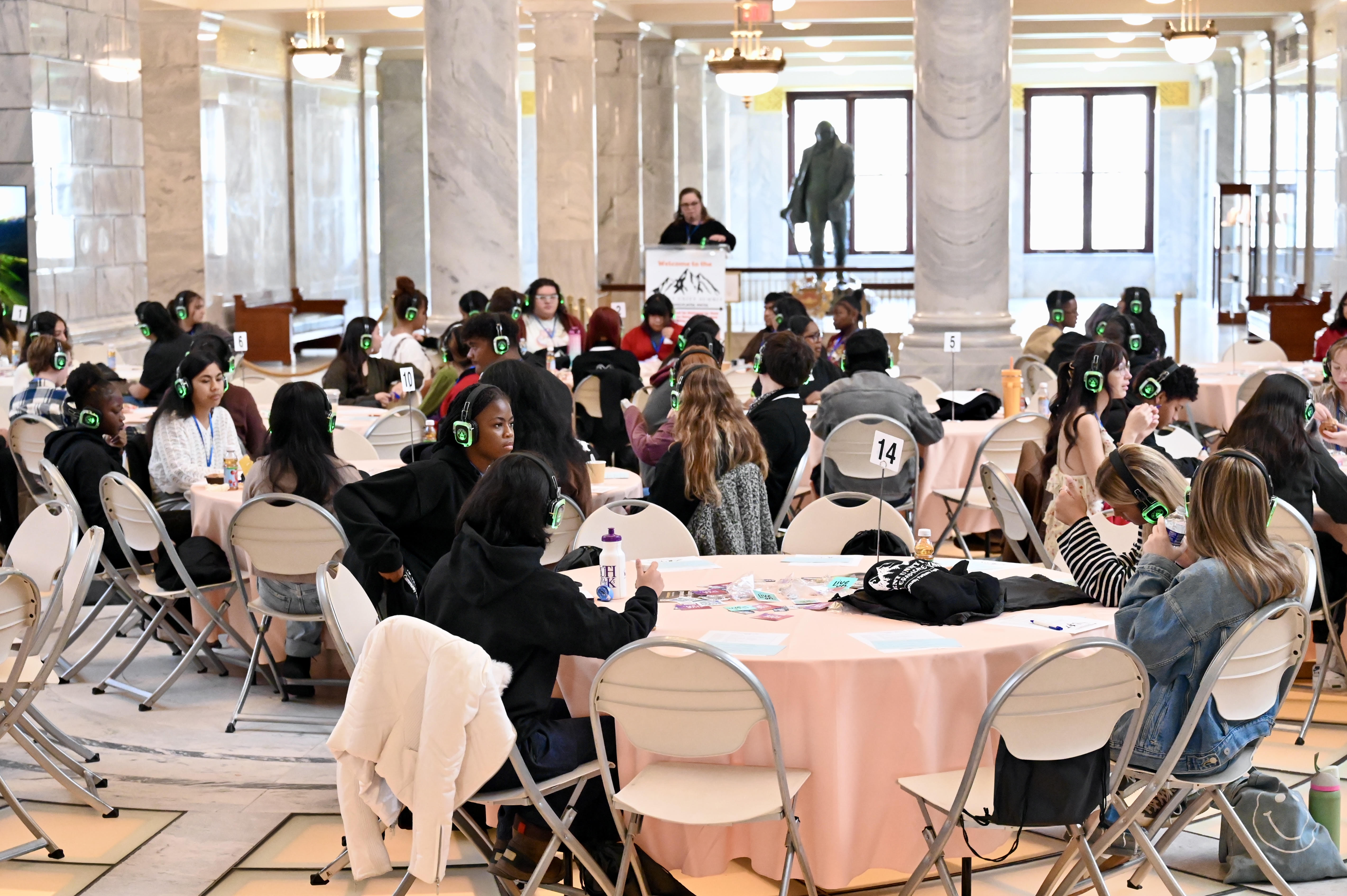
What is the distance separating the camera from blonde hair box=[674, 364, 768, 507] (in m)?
5.58

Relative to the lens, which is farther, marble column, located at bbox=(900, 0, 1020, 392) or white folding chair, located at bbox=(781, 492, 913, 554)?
marble column, located at bbox=(900, 0, 1020, 392)

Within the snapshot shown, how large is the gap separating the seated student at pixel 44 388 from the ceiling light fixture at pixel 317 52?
29.4 ft

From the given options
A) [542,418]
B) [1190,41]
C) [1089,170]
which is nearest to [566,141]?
[1190,41]

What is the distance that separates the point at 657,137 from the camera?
21281 mm

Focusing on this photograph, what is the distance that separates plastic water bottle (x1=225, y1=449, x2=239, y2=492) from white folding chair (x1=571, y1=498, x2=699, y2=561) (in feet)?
6.09

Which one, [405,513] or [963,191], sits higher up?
[963,191]

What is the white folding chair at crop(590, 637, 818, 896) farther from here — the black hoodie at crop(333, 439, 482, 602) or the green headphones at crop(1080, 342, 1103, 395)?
the green headphones at crop(1080, 342, 1103, 395)

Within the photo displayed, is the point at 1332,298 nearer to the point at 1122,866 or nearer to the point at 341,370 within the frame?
the point at 341,370

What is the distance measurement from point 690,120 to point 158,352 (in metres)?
15.3

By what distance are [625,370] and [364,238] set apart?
50.0 feet

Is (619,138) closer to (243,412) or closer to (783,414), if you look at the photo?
(243,412)

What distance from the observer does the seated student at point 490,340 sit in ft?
24.0

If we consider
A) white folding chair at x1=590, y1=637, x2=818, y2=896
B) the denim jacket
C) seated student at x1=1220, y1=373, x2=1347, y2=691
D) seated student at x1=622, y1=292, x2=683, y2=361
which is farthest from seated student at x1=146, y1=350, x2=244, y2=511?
seated student at x1=622, y1=292, x2=683, y2=361

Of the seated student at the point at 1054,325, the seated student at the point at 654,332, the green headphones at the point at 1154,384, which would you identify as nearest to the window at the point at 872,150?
the seated student at the point at 1054,325
